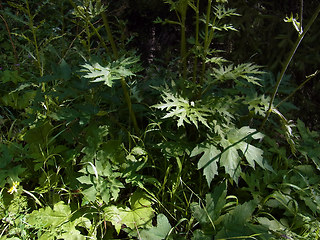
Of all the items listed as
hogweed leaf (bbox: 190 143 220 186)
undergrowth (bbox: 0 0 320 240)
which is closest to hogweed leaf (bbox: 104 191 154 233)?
undergrowth (bbox: 0 0 320 240)

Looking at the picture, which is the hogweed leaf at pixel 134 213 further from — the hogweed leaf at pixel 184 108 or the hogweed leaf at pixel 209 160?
the hogweed leaf at pixel 184 108

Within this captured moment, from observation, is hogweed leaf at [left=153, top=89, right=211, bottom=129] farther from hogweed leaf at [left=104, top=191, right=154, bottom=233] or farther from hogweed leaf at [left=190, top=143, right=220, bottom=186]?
hogweed leaf at [left=104, top=191, right=154, bottom=233]

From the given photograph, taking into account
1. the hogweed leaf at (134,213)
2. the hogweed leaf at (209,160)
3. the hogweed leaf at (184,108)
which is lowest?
the hogweed leaf at (134,213)

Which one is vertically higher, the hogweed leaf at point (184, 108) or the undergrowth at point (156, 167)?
the hogweed leaf at point (184, 108)

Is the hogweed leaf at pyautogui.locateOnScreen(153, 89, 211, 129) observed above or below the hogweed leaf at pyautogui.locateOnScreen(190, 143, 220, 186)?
above

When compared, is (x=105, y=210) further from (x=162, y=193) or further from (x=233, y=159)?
(x=233, y=159)

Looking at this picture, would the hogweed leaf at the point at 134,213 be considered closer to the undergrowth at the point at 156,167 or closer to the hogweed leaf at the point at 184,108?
the undergrowth at the point at 156,167

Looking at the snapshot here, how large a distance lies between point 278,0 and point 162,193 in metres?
2.01

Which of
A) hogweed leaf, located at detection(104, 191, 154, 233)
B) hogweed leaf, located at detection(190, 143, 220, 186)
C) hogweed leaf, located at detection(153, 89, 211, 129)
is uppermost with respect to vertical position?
hogweed leaf, located at detection(153, 89, 211, 129)

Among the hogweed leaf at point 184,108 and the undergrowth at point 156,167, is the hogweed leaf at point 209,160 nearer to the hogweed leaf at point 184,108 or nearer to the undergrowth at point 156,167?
the undergrowth at point 156,167

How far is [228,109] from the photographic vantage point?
187 cm

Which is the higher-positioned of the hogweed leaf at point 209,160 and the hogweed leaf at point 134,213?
the hogweed leaf at point 209,160

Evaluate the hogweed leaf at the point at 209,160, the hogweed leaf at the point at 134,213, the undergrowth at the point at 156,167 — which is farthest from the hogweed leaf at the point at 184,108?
the hogweed leaf at the point at 134,213

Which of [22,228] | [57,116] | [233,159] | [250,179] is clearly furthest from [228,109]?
[22,228]
